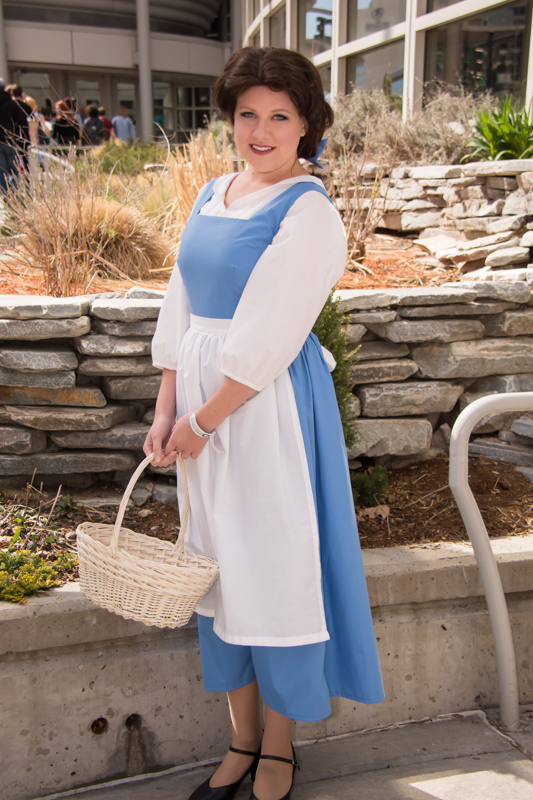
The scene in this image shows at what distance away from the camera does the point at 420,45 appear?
22.0 feet

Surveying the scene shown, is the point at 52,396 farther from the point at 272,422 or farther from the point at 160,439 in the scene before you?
the point at 272,422

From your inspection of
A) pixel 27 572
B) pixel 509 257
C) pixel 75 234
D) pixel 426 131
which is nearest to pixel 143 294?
pixel 75 234

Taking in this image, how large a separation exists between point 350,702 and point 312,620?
0.75 meters

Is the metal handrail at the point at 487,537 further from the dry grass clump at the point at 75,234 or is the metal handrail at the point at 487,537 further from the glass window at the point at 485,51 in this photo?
the glass window at the point at 485,51

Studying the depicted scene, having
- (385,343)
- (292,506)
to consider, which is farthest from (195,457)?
(385,343)

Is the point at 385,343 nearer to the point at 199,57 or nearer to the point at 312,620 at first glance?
the point at 312,620

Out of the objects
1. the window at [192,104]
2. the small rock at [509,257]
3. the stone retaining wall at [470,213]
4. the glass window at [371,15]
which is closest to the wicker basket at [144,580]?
the stone retaining wall at [470,213]

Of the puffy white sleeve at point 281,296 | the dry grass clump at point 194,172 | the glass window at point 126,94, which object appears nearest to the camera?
the puffy white sleeve at point 281,296

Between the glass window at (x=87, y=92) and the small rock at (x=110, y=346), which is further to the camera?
the glass window at (x=87, y=92)

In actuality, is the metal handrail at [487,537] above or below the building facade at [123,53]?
below

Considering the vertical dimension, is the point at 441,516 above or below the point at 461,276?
below

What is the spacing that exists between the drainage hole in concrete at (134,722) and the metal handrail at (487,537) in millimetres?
1102

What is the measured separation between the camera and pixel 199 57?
754 inches

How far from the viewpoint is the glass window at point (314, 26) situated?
9289mm
